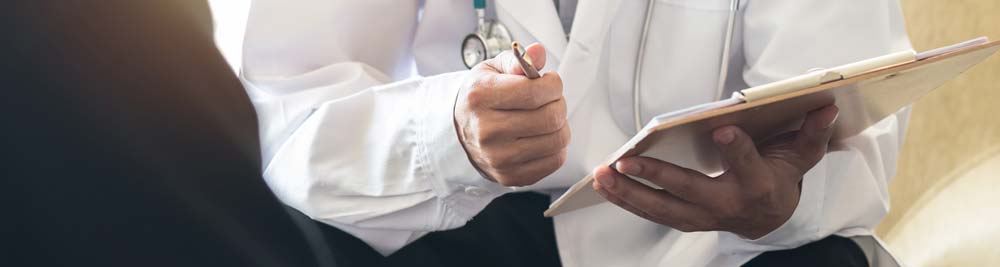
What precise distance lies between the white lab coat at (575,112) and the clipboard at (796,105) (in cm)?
9

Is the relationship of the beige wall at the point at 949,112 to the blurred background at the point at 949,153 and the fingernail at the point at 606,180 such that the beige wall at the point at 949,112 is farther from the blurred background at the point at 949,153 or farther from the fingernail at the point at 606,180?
the fingernail at the point at 606,180

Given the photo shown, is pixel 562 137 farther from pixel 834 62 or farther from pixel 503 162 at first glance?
pixel 834 62

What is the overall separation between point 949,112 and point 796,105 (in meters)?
0.70

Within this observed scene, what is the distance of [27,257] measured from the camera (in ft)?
1.47

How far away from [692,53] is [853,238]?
211mm

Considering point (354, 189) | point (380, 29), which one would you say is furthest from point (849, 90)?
point (380, 29)

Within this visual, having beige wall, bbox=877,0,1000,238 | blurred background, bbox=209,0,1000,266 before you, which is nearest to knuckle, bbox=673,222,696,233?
blurred background, bbox=209,0,1000,266

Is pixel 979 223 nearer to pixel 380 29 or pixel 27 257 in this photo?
pixel 380 29

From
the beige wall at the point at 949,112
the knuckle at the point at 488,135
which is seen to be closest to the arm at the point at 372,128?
the knuckle at the point at 488,135

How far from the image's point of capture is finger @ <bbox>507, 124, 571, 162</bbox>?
24.6 inches

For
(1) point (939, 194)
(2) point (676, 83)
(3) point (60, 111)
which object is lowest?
(1) point (939, 194)

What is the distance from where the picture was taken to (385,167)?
29.0 inches

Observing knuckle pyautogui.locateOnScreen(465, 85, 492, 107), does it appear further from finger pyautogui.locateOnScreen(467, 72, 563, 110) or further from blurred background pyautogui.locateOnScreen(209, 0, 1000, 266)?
blurred background pyautogui.locateOnScreen(209, 0, 1000, 266)

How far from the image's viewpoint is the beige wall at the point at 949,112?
1069 millimetres
